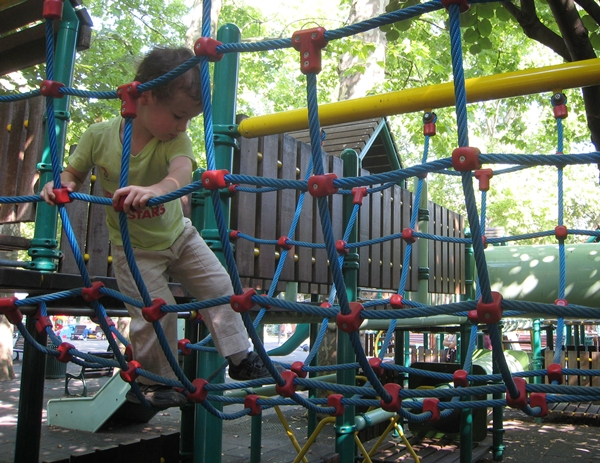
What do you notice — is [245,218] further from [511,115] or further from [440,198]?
[511,115]

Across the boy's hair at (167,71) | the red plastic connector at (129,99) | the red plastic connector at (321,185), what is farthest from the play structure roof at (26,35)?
the red plastic connector at (321,185)

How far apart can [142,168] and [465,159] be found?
1.23 meters

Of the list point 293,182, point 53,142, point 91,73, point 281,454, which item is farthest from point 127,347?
point 91,73

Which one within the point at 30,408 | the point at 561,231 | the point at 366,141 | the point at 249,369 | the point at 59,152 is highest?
the point at 366,141

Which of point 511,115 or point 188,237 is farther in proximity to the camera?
point 511,115

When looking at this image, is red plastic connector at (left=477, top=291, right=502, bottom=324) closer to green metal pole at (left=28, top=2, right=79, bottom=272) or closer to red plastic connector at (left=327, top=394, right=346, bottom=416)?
red plastic connector at (left=327, top=394, right=346, bottom=416)

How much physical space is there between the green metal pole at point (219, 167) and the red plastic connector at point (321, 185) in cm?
99

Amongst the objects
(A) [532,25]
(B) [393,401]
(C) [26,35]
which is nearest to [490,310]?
(B) [393,401]

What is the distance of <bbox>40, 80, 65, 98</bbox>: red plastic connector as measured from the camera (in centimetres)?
212

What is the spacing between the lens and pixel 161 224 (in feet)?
7.25

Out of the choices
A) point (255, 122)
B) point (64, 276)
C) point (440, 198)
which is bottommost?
point (64, 276)

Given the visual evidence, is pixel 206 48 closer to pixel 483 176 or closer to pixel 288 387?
pixel 288 387

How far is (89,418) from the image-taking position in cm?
635

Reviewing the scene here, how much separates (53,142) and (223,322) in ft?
2.98
